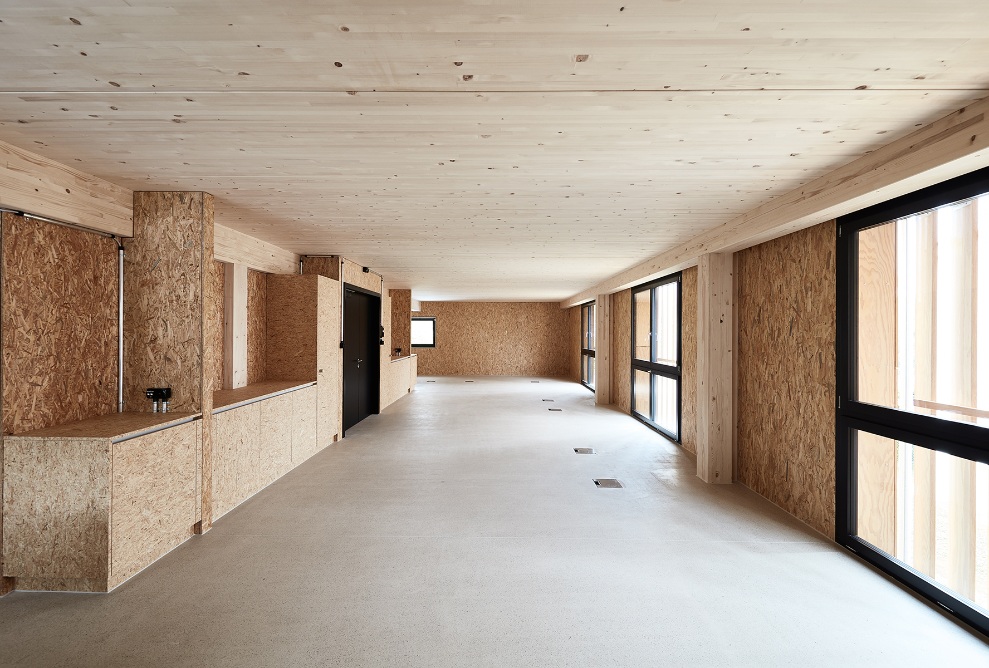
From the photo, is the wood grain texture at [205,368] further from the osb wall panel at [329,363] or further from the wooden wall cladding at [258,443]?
the osb wall panel at [329,363]

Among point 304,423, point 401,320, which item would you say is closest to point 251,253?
point 304,423

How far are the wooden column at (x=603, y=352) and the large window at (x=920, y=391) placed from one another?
20.7 ft

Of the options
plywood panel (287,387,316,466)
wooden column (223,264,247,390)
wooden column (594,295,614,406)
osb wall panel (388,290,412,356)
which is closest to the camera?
wooden column (223,264,247,390)

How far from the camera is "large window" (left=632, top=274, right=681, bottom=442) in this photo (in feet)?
21.4

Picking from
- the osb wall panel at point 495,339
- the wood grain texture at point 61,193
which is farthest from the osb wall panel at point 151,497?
the osb wall panel at point 495,339

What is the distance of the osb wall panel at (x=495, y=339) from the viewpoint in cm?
1522

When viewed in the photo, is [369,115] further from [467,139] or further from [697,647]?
[697,647]

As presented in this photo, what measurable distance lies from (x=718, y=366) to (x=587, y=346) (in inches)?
332

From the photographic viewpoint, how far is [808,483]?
11.8 feet

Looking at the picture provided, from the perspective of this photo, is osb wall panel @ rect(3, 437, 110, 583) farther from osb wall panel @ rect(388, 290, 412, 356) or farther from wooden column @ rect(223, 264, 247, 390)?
osb wall panel @ rect(388, 290, 412, 356)

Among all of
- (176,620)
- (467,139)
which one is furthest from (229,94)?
(176,620)

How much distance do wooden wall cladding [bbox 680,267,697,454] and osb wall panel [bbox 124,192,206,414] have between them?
4.94m

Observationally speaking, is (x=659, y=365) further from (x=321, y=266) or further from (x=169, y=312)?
(x=169, y=312)

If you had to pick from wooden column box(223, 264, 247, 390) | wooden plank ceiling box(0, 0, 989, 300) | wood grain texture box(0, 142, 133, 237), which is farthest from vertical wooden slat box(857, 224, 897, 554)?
wooden column box(223, 264, 247, 390)
